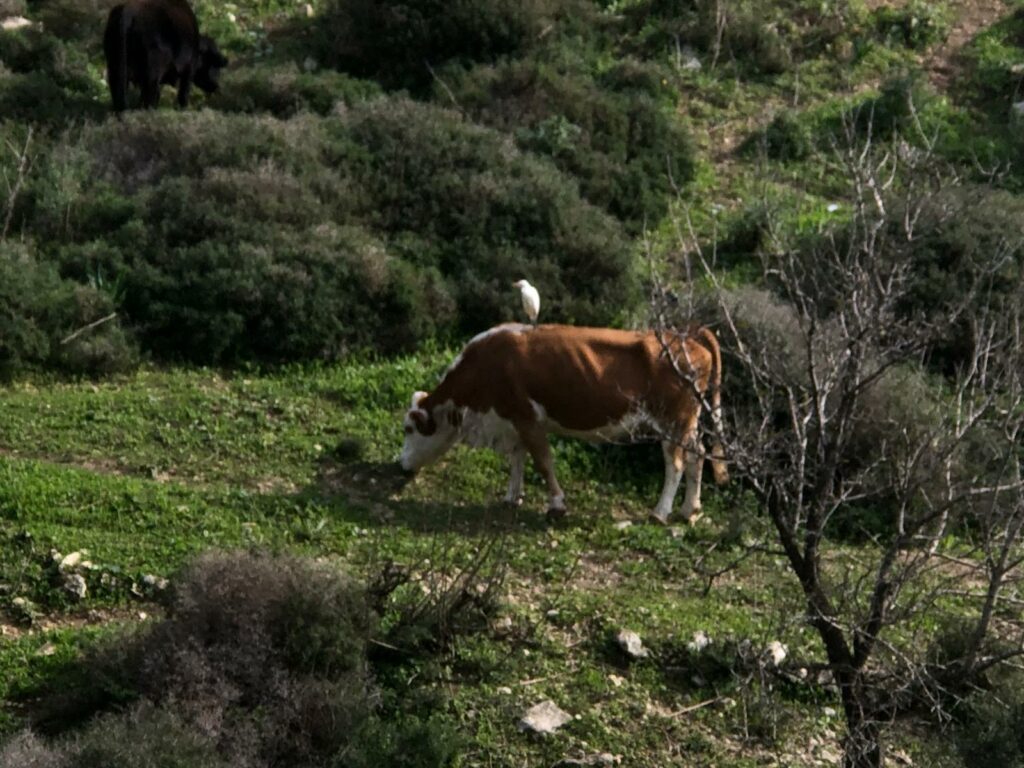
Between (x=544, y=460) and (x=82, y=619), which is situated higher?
(x=544, y=460)

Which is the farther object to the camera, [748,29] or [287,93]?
[748,29]

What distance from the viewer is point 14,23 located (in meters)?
24.5

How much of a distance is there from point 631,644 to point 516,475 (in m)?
2.64


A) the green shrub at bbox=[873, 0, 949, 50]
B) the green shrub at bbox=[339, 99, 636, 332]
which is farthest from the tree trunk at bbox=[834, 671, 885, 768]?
the green shrub at bbox=[873, 0, 949, 50]

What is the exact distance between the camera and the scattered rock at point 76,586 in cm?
1244

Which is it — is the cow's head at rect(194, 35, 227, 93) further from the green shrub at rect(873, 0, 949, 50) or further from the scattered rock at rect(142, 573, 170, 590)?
the scattered rock at rect(142, 573, 170, 590)

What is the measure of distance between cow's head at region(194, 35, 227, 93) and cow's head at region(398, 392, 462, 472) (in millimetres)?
8944

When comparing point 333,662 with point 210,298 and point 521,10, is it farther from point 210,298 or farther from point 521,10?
point 521,10

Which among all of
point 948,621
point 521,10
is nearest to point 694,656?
point 948,621

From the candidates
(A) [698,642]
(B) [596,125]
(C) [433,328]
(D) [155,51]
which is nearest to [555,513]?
(A) [698,642]

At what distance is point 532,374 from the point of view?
575 inches

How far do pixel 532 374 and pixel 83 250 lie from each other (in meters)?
5.66

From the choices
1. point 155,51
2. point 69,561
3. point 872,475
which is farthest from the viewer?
point 155,51

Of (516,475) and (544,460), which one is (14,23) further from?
(544,460)
